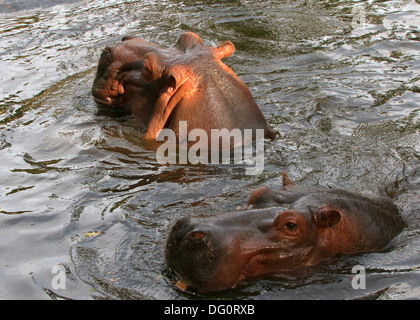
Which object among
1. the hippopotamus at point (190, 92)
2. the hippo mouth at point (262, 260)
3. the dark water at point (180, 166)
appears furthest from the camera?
the hippopotamus at point (190, 92)

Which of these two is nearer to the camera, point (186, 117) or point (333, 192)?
point (333, 192)

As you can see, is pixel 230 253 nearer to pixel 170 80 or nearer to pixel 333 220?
pixel 333 220

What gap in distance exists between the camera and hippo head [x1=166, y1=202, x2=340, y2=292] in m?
4.24

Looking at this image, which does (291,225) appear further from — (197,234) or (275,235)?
(197,234)

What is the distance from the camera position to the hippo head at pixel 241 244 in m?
4.24

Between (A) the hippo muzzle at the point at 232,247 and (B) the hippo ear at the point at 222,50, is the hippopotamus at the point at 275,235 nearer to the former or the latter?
(A) the hippo muzzle at the point at 232,247

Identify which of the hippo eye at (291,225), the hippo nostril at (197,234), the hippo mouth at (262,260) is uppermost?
the hippo nostril at (197,234)

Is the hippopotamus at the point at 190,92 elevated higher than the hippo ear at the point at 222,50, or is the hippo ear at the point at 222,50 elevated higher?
the hippo ear at the point at 222,50

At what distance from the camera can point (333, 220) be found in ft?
15.1

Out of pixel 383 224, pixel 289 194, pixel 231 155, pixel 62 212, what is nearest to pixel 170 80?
pixel 231 155

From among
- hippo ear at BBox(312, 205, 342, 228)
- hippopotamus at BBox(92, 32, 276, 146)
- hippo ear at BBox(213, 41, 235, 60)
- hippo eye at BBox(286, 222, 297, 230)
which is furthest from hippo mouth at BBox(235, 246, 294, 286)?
hippo ear at BBox(213, 41, 235, 60)

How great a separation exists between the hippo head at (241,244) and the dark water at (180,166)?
0.13m

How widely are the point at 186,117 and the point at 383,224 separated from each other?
9.54 feet

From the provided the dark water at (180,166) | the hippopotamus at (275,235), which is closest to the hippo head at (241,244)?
the hippopotamus at (275,235)
